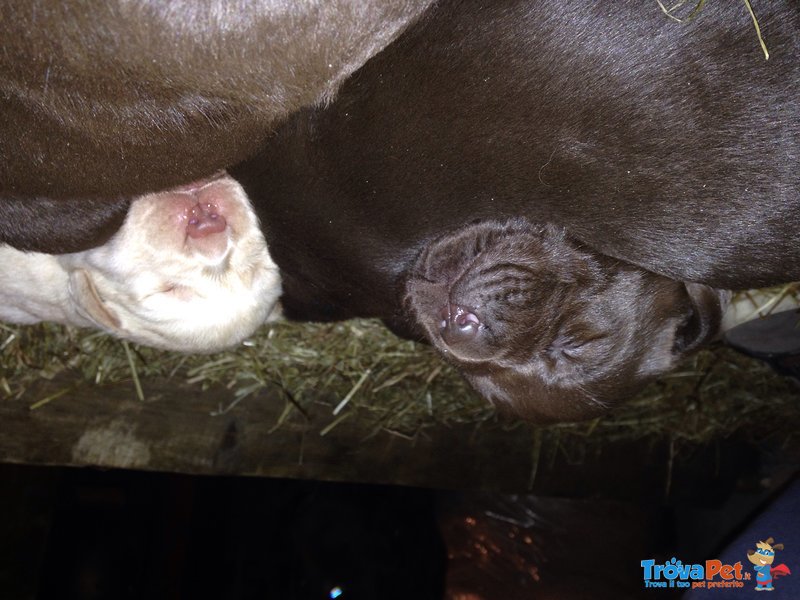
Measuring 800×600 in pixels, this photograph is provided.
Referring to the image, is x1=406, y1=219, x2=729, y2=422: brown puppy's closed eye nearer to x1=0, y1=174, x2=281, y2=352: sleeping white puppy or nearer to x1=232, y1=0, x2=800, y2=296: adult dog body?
x1=232, y1=0, x2=800, y2=296: adult dog body

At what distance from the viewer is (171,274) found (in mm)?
2480

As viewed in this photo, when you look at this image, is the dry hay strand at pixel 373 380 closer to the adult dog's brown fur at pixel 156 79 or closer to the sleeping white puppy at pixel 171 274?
the sleeping white puppy at pixel 171 274

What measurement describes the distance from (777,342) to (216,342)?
2044 mm

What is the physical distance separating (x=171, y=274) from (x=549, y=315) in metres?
1.16

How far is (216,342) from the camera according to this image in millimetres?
2631

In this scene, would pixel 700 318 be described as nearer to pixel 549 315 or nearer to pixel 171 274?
pixel 549 315

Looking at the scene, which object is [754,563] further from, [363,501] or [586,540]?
[363,501]

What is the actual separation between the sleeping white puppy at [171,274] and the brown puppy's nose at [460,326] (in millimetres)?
671

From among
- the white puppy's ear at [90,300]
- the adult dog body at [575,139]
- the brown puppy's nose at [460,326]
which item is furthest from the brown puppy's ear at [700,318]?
the white puppy's ear at [90,300]

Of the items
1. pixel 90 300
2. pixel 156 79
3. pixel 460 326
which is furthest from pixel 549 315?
pixel 90 300

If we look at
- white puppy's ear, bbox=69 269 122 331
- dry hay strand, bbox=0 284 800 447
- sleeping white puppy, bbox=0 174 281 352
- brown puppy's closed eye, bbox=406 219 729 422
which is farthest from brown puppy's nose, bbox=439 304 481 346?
white puppy's ear, bbox=69 269 122 331

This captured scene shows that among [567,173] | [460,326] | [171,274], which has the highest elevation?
[567,173]

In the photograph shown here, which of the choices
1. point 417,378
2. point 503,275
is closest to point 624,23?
point 503,275

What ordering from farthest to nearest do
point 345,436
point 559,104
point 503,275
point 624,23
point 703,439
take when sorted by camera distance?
point 703,439
point 345,436
point 503,275
point 559,104
point 624,23
